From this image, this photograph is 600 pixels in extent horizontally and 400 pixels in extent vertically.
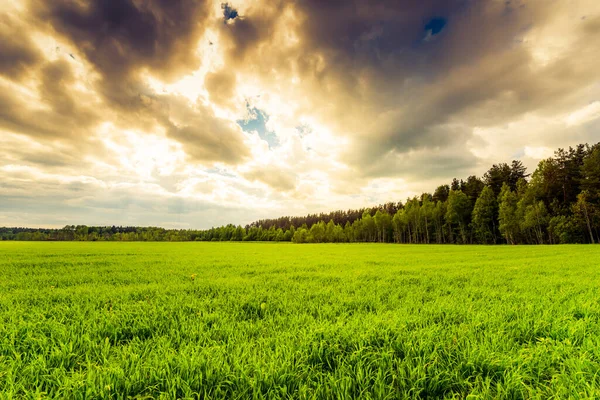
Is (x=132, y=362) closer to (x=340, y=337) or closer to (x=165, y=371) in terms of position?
(x=165, y=371)

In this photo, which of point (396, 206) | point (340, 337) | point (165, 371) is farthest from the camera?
point (396, 206)

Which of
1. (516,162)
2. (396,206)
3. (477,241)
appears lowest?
(477,241)

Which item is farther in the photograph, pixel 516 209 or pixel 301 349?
pixel 516 209

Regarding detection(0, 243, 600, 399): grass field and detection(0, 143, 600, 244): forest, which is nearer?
detection(0, 243, 600, 399): grass field

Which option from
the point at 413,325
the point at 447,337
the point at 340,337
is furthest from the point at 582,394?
the point at 340,337

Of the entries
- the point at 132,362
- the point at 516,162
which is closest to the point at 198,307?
the point at 132,362

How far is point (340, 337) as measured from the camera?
3203 millimetres

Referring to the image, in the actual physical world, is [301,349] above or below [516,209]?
below

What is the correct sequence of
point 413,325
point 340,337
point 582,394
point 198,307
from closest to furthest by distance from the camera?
point 582,394 → point 340,337 → point 413,325 → point 198,307

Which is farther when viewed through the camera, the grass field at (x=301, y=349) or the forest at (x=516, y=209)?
the forest at (x=516, y=209)

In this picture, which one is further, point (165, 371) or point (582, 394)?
point (165, 371)

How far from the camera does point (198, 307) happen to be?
191 inches

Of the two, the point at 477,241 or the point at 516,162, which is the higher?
the point at 516,162

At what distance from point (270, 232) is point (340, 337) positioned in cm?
15051
